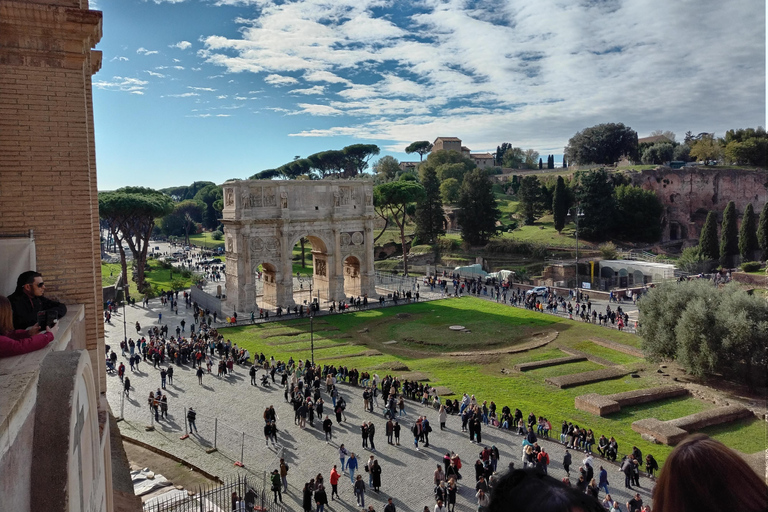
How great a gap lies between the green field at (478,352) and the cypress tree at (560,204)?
2551 cm

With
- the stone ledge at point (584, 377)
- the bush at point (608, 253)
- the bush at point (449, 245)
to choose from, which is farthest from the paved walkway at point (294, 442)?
the bush at point (449, 245)

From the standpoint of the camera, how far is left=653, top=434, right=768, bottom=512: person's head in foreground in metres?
1.83

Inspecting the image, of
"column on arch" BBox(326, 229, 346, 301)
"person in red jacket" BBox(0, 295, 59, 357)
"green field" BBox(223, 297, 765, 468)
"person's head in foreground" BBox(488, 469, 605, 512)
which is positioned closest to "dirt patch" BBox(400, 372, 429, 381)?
"green field" BBox(223, 297, 765, 468)

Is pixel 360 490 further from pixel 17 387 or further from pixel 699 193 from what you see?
pixel 699 193

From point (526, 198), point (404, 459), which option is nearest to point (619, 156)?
point (526, 198)

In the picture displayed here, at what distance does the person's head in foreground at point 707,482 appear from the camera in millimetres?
1832

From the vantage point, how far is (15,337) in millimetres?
4301

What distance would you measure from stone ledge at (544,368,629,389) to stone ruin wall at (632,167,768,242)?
4548cm

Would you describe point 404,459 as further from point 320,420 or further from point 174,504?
point 174,504

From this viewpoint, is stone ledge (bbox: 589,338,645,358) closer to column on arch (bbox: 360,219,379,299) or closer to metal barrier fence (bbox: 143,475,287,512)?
column on arch (bbox: 360,219,379,299)

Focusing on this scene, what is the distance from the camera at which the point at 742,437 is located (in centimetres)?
1659

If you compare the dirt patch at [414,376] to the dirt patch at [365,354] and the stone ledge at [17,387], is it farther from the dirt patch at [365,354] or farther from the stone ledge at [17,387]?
the stone ledge at [17,387]

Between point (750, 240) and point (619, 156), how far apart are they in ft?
131

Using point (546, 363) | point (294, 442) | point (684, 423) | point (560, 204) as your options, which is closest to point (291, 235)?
point (546, 363)
